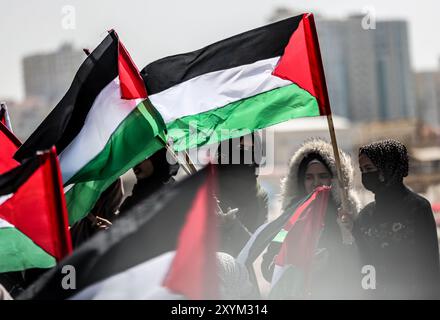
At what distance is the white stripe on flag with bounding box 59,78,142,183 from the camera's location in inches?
221

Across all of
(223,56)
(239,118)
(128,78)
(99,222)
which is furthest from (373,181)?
(99,222)

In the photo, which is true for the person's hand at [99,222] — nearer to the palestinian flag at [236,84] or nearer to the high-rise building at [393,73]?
the palestinian flag at [236,84]

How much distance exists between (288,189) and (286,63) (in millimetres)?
785

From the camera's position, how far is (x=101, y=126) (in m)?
5.73

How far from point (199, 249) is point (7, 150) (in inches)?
98.8

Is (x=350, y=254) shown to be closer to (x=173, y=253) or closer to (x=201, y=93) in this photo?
(x=201, y=93)

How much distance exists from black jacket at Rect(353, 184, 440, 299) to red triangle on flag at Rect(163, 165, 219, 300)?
5.11 feet

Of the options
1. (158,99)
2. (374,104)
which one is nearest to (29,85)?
(374,104)

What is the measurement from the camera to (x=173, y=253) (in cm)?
374

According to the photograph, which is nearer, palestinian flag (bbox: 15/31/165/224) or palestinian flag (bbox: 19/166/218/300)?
palestinian flag (bbox: 19/166/218/300)

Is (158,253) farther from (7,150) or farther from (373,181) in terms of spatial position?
(7,150)

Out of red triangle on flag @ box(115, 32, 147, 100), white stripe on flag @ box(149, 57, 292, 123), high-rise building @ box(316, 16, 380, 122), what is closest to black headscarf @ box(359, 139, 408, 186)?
white stripe on flag @ box(149, 57, 292, 123)

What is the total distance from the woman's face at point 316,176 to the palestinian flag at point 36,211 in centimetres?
183

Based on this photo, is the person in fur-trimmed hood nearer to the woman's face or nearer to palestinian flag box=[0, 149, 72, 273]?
the woman's face
